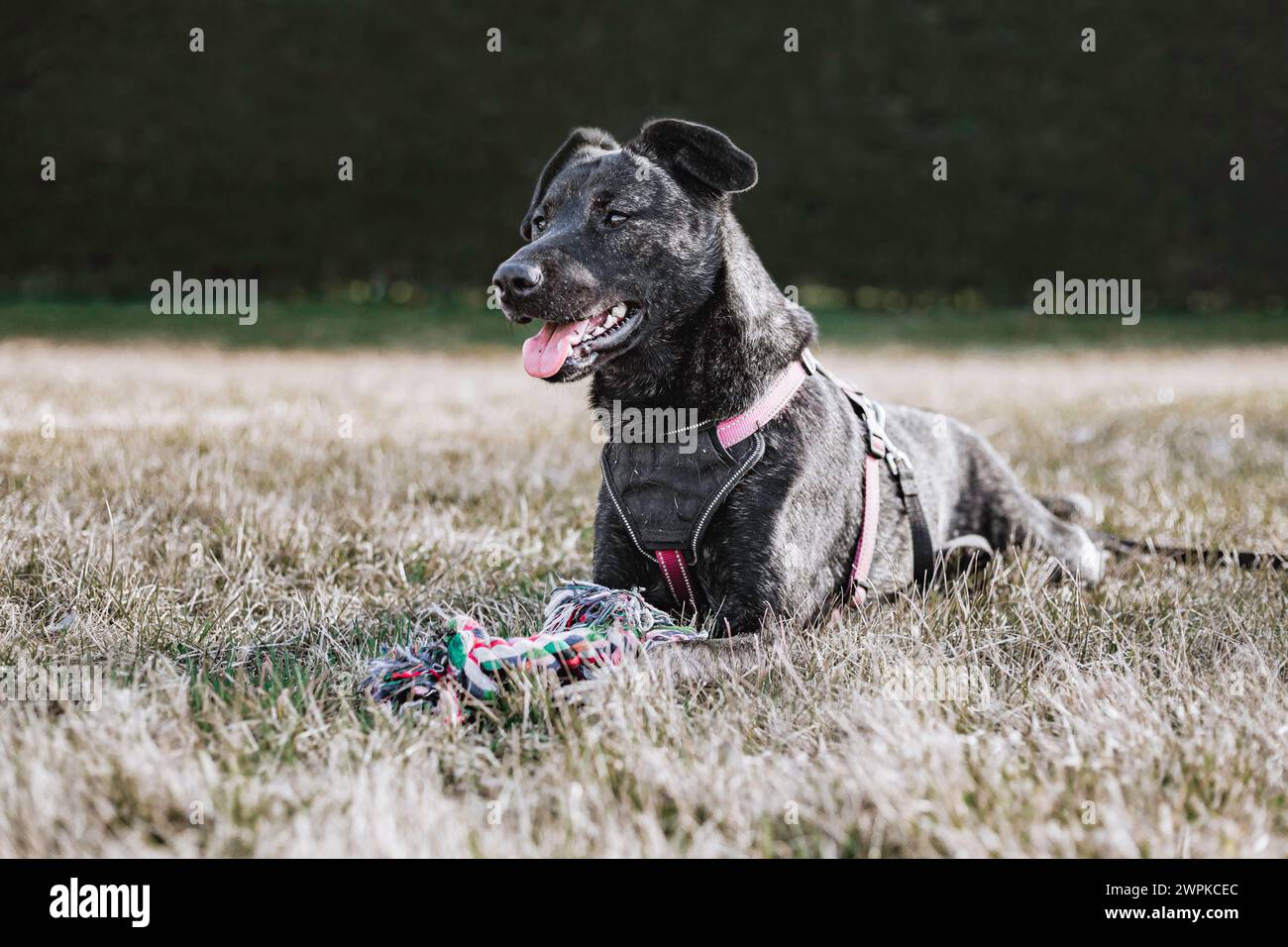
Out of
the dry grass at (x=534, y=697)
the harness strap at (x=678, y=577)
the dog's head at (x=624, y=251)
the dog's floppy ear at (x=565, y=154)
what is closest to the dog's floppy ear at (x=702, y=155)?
the dog's head at (x=624, y=251)

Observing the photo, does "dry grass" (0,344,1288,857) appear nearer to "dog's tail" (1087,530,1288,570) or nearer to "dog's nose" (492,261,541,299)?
"dog's tail" (1087,530,1288,570)

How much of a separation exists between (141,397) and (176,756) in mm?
4564

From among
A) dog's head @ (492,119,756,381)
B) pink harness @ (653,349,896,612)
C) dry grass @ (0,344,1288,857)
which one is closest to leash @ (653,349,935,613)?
pink harness @ (653,349,896,612)

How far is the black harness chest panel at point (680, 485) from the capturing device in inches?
99.9

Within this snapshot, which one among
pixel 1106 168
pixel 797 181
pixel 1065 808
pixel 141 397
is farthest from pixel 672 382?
pixel 1106 168

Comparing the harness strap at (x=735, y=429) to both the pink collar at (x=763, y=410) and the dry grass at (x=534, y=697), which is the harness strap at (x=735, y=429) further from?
the dry grass at (x=534, y=697)

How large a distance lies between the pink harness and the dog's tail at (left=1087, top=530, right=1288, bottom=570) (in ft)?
3.06

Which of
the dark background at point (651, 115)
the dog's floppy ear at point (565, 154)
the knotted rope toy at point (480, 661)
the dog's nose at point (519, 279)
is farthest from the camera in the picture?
the dark background at point (651, 115)

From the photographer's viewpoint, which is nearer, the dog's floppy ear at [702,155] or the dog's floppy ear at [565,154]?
the dog's floppy ear at [702,155]

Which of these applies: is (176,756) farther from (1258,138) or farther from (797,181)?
(1258,138)

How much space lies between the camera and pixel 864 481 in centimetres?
287

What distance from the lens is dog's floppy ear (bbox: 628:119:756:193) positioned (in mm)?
2760

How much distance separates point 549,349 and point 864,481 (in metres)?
0.91

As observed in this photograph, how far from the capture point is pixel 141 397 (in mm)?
5844
